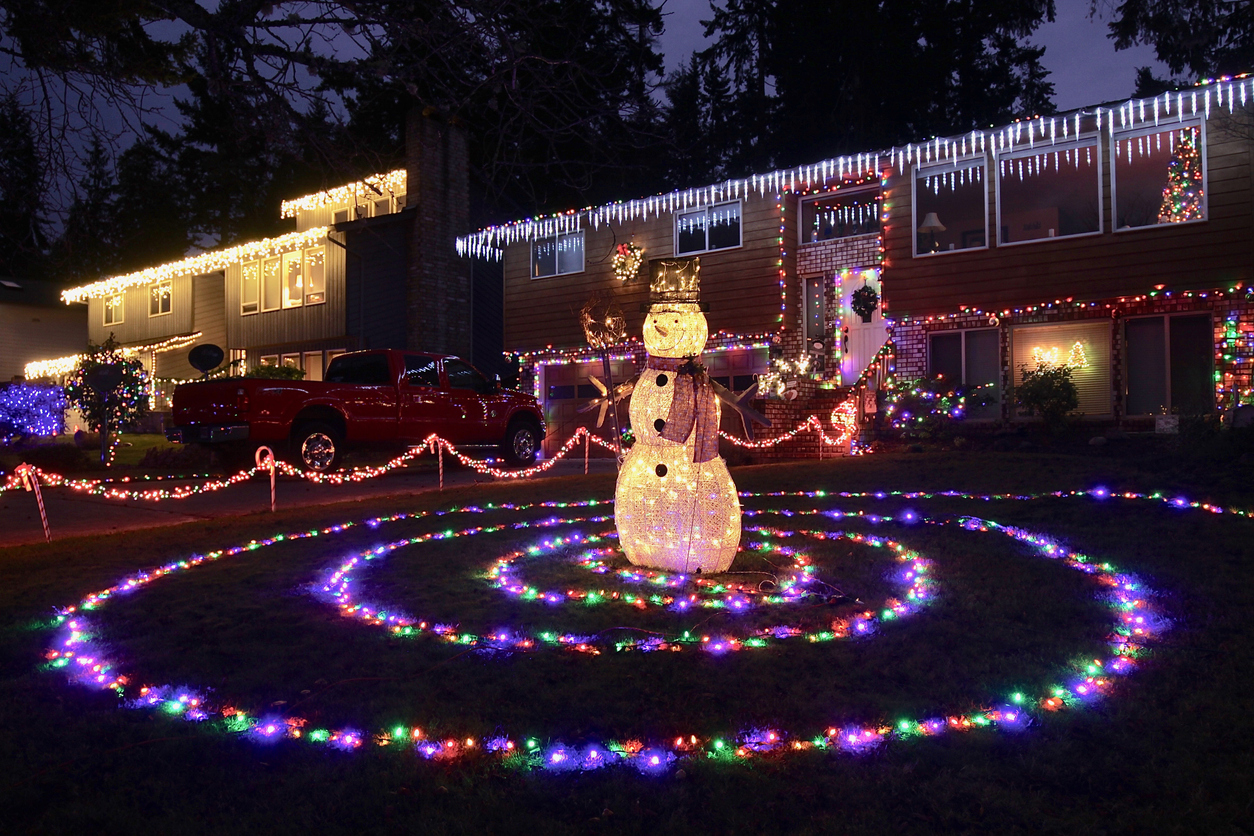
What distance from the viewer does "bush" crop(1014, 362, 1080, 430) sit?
1330cm

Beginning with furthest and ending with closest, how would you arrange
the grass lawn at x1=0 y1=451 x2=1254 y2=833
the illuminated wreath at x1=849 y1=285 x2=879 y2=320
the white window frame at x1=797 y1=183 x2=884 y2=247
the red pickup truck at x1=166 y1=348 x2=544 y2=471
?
the illuminated wreath at x1=849 y1=285 x2=879 y2=320
the white window frame at x1=797 y1=183 x2=884 y2=247
the red pickup truck at x1=166 y1=348 x2=544 y2=471
the grass lawn at x1=0 y1=451 x2=1254 y2=833

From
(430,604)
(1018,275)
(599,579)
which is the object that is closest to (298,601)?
(430,604)

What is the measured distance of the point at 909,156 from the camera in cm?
1495

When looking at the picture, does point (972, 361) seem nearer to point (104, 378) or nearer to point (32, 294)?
point (104, 378)

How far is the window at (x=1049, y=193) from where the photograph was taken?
14.1 metres

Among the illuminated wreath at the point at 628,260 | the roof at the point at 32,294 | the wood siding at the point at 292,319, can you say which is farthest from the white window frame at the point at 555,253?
the roof at the point at 32,294

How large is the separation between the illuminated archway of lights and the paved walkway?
8.33 ft

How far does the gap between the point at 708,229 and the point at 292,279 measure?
13.8 m

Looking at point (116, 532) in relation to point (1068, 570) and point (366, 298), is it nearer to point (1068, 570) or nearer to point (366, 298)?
point (1068, 570)

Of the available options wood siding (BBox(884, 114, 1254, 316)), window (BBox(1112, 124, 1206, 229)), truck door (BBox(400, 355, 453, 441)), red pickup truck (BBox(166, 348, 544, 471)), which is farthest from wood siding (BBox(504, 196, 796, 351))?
window (BBox(1112, 124, 1206, 229))

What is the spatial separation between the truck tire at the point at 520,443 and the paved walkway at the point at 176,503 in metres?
1.48

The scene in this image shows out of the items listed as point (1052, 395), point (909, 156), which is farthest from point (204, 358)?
point (1052, 395)

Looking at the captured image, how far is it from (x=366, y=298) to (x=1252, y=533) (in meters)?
20.5

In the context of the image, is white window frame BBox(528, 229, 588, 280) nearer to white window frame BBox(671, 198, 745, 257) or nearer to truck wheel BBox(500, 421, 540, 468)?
white window frame BBox(671, 198, 745, 257)
